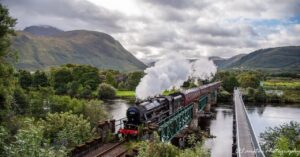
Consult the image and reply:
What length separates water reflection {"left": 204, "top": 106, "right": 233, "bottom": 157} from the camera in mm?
40797

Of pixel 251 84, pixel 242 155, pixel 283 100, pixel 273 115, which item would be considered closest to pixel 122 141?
pixel 242 155

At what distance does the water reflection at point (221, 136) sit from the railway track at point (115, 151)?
16609 millimetres

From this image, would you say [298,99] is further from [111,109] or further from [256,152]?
[256,152]

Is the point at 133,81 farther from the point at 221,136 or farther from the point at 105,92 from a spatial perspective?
the point at 221,136

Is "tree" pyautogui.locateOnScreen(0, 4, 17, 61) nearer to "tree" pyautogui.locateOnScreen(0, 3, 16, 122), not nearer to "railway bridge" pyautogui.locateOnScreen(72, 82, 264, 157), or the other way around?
"tree" pyautogui.locateOnScreen(0, 3, 16, 122)

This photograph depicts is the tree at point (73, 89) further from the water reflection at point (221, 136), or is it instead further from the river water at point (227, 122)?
the water reflection at point (221, 136)

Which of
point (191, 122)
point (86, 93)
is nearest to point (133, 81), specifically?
point (86, 93)

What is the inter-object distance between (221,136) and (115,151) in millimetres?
29824

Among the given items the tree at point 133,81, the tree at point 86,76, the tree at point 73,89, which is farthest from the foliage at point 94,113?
the tree at point 133,81

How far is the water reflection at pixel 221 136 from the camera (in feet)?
134

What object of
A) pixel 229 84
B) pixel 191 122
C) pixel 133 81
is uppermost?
pixel 133 81

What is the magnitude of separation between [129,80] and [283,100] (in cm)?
5718

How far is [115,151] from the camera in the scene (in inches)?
965

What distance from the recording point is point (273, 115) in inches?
2958
